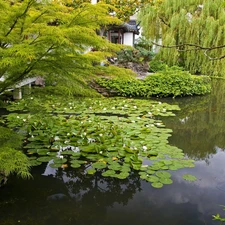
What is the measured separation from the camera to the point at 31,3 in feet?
7.52

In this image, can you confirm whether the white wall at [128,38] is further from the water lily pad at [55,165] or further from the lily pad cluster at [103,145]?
the water lily pad at [55,165]

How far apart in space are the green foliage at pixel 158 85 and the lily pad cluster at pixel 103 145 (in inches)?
117

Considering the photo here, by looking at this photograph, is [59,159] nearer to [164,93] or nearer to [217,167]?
[217,167]

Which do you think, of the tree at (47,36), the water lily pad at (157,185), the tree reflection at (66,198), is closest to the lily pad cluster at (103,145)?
the water lily pad at (157,185)

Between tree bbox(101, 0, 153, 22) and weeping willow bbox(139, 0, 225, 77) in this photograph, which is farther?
tree bbox(101, 0, 153, 22)

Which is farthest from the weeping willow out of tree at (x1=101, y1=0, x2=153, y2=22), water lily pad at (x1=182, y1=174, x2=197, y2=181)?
water lily pad at (x1=182, y1=174, x2=197, y2=181)

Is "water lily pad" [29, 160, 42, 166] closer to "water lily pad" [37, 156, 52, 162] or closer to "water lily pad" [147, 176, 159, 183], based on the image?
"water lily pad" [37, 156, 52, 162]

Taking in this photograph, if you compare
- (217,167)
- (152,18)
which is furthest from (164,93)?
(217,167)

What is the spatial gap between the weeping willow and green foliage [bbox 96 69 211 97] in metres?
0.98

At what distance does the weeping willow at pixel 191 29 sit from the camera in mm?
9133

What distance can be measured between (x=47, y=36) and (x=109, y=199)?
1680 millimetres

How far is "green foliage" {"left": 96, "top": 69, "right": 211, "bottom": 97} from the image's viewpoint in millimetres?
8172

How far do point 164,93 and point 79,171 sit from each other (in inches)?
224

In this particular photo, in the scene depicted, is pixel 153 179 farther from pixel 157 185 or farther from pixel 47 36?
pixel 47 36
